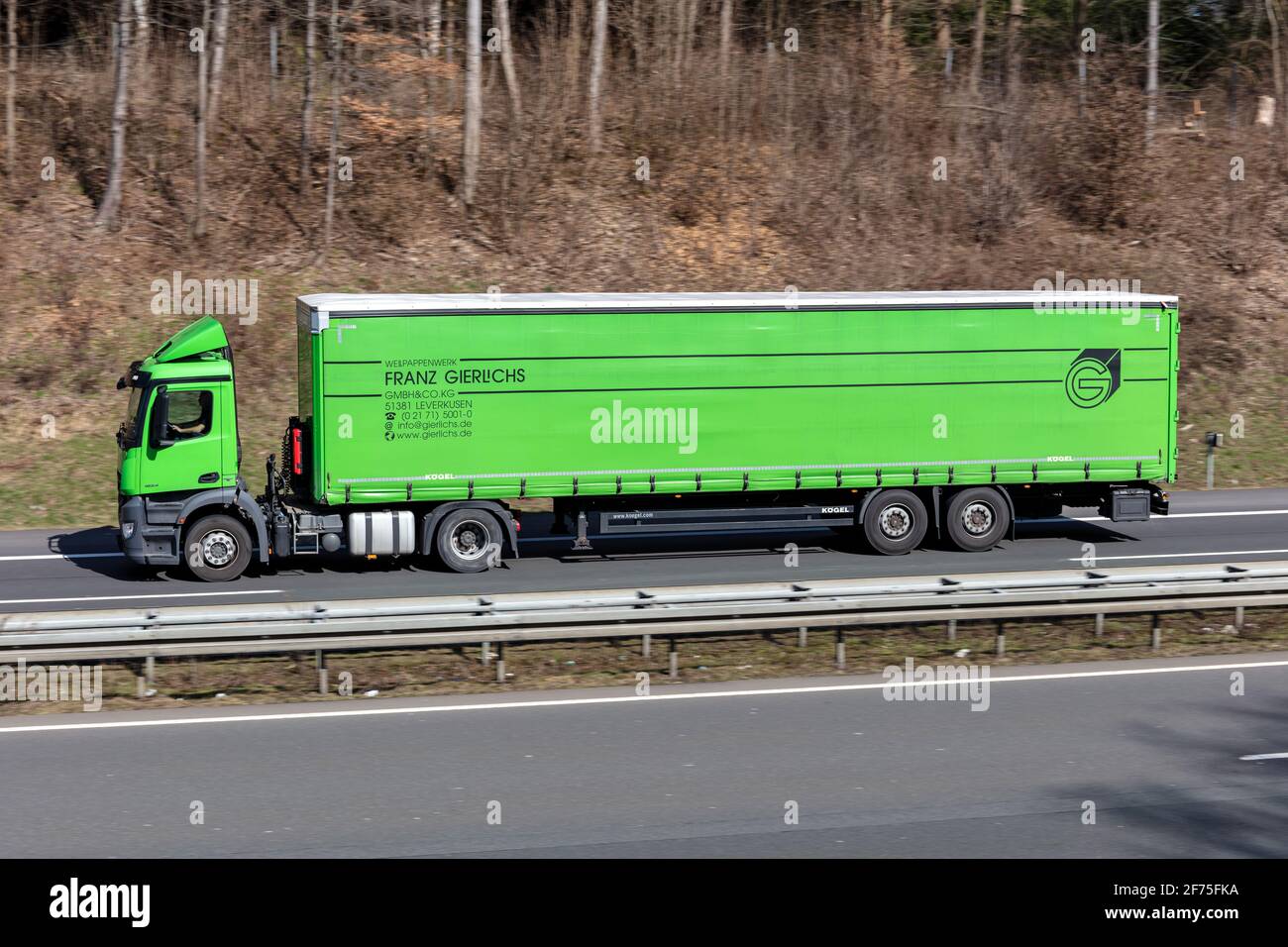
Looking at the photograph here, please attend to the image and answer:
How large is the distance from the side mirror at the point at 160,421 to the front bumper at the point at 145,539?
0.69 metres

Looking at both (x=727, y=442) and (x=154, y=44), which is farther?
(x=154, y=44)

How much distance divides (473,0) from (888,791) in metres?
25.0

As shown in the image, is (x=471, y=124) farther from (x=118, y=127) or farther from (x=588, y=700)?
(x=588, y=700)

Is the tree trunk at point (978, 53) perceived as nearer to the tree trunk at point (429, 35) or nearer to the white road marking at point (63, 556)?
the tree trunk at point (429, 35)

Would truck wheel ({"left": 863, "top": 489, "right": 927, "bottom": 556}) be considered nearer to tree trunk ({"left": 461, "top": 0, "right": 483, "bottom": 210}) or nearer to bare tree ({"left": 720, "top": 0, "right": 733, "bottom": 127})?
tree trunk ({"left": 461, "top": 0, "right": 483, "bottom": 210})

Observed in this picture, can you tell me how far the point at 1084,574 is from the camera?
13.3 m

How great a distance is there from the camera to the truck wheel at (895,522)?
18609 millimetres

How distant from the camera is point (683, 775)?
8805 mm

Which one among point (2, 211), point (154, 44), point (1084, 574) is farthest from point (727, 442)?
point (154, 44)

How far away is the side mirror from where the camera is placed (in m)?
16.5

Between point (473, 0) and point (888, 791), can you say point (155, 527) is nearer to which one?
point (888, 791)

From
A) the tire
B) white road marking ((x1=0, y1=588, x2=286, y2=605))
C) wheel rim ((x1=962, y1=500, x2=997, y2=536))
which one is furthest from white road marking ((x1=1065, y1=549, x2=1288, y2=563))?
white road marking ((x1=0, y1=588, x2=286, y2=605))

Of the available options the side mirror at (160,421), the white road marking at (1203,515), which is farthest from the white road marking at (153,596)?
the white road marking at (1203,515)

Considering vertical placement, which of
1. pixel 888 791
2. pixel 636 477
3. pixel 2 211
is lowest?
pixel 888 791
